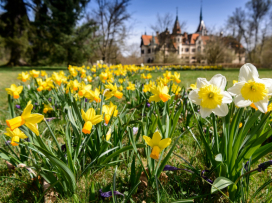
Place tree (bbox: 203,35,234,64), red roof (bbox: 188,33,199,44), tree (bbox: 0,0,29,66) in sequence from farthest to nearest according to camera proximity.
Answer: red roof (bbox: 188,33,199,44) < tree (bbox: 203,35,234,64) < tree (bbox: 0,0,29,66)

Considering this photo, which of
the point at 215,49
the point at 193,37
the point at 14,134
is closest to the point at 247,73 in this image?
the point at 14,134

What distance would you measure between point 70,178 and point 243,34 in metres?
33.4

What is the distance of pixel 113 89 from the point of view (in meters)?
1.36

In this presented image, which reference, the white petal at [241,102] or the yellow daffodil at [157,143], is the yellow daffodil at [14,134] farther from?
the white petal at [241,102]

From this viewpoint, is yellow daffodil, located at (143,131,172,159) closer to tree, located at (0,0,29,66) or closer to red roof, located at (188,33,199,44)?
tree, located at (0,0,29,66)

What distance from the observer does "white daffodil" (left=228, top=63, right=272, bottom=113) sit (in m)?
0.75

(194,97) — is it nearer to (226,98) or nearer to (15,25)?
(226,98)

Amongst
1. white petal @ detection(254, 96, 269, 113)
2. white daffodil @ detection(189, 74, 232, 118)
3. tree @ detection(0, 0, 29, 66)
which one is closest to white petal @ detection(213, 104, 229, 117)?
white daffodil @ detection(189, 74, 232, 118)

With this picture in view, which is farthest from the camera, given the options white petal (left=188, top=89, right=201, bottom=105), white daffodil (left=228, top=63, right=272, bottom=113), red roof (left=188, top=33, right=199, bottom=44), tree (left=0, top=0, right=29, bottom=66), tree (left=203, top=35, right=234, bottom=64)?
red roof (left=188, top=33, right=199, bottom=44)

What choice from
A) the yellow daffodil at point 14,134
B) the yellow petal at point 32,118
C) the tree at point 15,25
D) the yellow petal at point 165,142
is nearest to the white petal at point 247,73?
the yellow petal at point 165,142

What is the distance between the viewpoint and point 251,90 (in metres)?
0.77

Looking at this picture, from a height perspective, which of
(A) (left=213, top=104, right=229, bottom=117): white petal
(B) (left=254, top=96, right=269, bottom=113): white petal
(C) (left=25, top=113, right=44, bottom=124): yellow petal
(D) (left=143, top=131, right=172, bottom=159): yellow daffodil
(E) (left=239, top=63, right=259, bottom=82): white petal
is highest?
(E) (left=239, top=63, right=259, bottom=82): white petal

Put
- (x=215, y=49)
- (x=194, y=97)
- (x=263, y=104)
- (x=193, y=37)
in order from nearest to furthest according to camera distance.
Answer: (x=263, y=104) → (x=194, y=97) → (x=215, y=49) → (x=193, y=37)

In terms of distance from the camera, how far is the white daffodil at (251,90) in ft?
2.47
